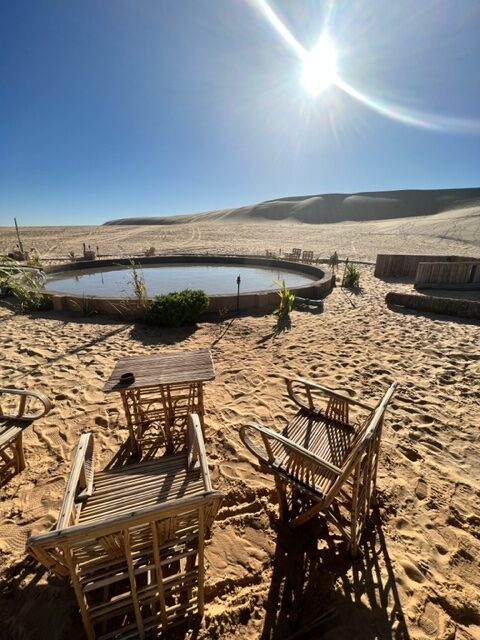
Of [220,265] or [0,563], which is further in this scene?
[220,265]

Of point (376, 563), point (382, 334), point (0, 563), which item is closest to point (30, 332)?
point (0, 563)

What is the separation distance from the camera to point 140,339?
586 cm

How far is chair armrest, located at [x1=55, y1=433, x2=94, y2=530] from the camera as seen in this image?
58.8 inches

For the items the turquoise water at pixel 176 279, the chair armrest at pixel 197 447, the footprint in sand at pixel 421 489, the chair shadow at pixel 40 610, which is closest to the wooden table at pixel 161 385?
the chair armrest at pixel 197 447

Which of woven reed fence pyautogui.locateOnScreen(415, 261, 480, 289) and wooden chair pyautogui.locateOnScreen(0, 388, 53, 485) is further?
woven reed fence pyautogui.locateOnScreen(415, 261, 480, 289)

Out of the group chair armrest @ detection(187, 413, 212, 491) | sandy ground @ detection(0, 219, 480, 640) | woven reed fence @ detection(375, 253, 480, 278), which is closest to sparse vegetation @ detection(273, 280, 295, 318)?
sandy ground @ detection(0, 219, 480, 640)

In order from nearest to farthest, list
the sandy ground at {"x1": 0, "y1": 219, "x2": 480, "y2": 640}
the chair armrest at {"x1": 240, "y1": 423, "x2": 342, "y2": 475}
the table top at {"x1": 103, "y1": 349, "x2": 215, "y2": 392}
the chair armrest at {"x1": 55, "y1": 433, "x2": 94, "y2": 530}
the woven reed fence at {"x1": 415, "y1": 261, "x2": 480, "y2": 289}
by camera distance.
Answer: the chair armrest at {"x1": 55, "y1": 433, "x2": 94, "y2": 530}, the sandy ground at {"x1": 0, "y1": 219, "x2": 480, "y2": 640}, the chair armrest at {"x1": 240, "y1": 423, "x2": 342, "y2": 475}, the table top at {"x1": 103, "y1": 349, "x2": 215, "y2": 392}, the woven reed fence at {"x1": 415, "y1": 261, "x2": 480, "y2": 289}

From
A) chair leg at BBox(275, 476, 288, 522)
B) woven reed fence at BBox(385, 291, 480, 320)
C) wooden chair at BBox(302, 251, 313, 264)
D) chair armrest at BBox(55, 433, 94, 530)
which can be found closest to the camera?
chair armrest at BBox(55, 433, 94, 530)

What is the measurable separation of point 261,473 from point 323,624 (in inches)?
46.7

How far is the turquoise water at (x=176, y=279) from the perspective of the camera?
10.0 metres

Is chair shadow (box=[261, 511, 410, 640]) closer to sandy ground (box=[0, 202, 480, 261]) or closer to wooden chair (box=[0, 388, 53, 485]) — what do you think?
wooden chair (box=[0, 388, 53, 485])

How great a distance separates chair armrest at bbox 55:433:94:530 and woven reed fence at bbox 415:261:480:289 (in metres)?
11.6

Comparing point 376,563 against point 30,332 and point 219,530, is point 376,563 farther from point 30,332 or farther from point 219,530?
point 30,332

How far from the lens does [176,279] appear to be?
1195 centimetres
